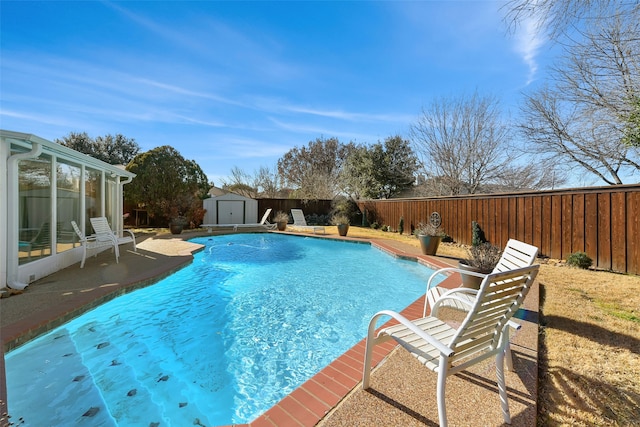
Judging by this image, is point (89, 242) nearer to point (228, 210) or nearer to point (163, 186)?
point (163, 186)

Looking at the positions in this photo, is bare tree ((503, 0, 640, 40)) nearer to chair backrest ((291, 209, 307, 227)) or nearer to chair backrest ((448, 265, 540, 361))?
chair backrest ((448, 265, 540, 361))

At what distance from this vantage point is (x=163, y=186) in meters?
15.4

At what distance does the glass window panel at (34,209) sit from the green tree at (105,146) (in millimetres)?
22999

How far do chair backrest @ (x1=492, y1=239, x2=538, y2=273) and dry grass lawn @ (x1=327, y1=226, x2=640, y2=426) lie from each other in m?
0.80

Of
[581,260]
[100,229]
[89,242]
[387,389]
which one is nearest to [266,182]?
[100,229]

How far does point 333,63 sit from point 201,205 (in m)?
11.6

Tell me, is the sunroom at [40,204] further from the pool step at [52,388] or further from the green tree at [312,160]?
the green tree at [312,160]

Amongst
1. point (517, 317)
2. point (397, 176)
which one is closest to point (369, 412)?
→ point (517, 317)

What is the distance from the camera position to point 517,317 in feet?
11.1

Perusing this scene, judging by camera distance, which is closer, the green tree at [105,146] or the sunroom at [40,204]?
the sunroom at [40,204]

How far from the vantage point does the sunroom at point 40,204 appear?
14.2 feet

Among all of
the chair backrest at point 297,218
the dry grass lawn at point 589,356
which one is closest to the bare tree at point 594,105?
the dry grass lawn at point 589,356

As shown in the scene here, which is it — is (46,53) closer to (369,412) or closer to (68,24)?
(68,24)

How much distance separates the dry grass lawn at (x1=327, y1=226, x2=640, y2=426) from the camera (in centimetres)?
189
